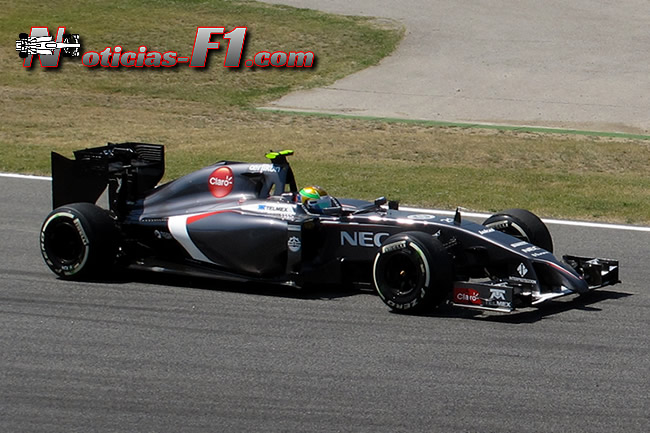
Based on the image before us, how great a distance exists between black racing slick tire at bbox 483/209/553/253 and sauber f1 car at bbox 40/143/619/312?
0.01 m

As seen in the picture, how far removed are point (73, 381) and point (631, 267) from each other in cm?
590

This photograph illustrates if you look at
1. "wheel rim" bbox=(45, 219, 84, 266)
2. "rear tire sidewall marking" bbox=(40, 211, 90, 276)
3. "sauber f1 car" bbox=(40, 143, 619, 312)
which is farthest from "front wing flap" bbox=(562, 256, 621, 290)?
"wheel rim" bbox=(45, 219, 84, 266)

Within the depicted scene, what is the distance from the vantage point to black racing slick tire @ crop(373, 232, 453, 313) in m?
8.47

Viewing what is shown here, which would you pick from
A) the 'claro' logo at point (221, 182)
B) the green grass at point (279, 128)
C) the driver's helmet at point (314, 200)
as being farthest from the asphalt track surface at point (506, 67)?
the driver's helmet at point (314, 200)

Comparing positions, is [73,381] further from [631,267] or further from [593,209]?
[593,209]

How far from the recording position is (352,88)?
26.0 m

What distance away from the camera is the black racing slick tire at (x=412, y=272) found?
8469 millimetres

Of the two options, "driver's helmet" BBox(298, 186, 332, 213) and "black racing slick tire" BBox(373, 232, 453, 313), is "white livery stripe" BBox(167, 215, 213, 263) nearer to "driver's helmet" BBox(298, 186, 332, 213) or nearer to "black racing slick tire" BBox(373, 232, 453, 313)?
"driver's helmet" BBox(298, 186, 332, 213)

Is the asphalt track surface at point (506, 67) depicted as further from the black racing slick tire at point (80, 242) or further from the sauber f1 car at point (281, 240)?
the black racing slick tire at point (80, 242)

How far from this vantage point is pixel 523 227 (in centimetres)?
991

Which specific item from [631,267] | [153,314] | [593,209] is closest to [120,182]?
[153,314]

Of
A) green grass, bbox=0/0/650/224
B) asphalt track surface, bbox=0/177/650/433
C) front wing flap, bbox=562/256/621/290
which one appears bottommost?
asphalt track surface, bbox=0/177/650/433
